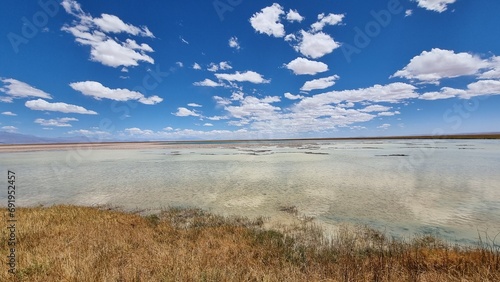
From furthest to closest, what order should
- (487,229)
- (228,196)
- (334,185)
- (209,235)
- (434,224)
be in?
1. (334,185)
2. (228,196)
3. (434,224)
4. (487,229)
5. (209,235)

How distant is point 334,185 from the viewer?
2045 cm

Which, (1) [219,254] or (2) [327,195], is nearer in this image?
Result: (1) [219,254]

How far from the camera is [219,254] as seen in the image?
24.5 feet

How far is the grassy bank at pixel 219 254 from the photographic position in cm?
581

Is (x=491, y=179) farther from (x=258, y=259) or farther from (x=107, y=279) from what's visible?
(x=107, y=279)

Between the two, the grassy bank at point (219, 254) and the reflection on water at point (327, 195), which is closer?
the grassy bank at point (219, 254)

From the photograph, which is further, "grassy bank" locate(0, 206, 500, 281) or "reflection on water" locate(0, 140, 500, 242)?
"reflection on water" locate(0, 140, 500, 242)

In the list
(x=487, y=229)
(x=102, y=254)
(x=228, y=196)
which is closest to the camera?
(x=102, y=254)

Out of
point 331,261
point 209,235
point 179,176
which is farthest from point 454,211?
point 179,176

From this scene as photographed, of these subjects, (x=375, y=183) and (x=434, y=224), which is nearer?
(x=434, y=224)

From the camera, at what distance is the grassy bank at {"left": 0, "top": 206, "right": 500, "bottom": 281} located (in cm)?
581

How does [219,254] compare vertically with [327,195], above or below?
above

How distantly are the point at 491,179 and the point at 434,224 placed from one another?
50.7 feet

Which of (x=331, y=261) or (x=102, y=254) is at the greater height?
(x=102, y=254)
